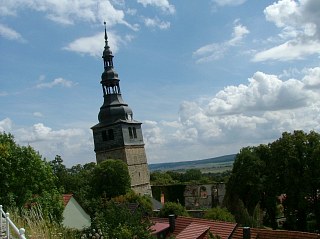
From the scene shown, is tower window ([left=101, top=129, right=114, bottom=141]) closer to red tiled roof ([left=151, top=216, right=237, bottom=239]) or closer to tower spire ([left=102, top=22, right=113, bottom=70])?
tower spire ([left=102, top=22, right=113, bottom=70])

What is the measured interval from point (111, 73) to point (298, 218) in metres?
31.2

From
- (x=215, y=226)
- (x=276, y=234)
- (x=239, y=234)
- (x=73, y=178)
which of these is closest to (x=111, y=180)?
(x=73, y=178)

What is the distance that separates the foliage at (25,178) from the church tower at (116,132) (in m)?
35.3

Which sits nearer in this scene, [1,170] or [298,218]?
[1,170]

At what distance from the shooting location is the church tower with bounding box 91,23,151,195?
183 feet

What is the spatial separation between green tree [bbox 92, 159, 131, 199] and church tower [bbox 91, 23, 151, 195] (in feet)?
23.0

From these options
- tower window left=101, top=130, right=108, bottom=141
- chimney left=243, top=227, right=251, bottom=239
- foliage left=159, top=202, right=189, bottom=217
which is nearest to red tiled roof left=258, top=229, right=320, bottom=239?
chimney left=243, top=227, right=251, bottom=239

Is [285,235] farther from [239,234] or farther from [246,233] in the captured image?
[239,234]

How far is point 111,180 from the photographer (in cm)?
4722

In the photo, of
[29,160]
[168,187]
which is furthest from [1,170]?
[168,187]

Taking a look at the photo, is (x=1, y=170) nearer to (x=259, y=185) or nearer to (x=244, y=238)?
(x=244, y=238)

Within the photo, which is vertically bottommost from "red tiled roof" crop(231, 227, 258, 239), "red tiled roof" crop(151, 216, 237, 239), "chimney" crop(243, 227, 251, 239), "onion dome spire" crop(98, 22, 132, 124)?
"red tiled roof" crop(231, 227, 258, 239)

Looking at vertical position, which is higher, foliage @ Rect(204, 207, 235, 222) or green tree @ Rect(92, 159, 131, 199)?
green tree @ Rect(92, 159, 131, 199)

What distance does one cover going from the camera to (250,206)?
37969mm
